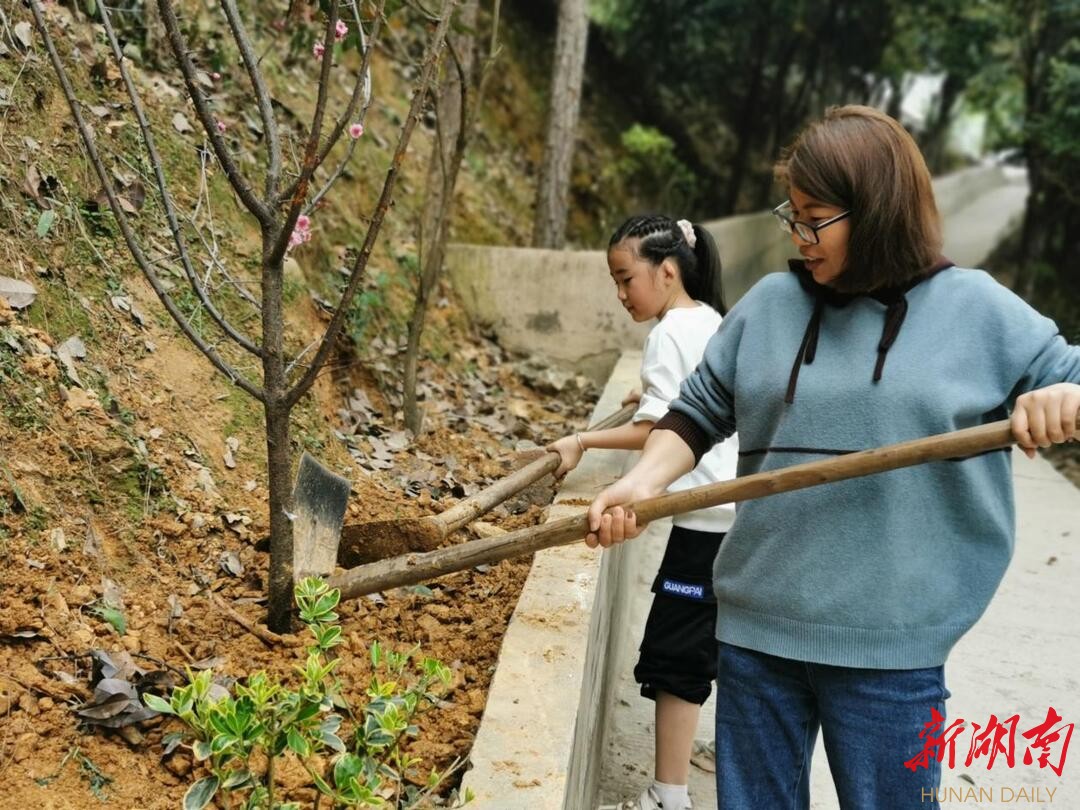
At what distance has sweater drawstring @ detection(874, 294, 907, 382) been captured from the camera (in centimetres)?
199

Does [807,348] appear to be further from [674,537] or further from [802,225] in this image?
[674,537]

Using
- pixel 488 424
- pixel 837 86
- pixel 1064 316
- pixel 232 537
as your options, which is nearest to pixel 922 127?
pixel 837 86

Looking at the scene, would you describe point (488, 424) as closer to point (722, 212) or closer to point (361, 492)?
point (361, 492)

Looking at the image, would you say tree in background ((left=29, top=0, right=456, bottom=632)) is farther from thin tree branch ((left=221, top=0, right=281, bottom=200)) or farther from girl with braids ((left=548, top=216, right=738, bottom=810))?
girl with braids ((left=548, top=216, right=738, bottom=810))

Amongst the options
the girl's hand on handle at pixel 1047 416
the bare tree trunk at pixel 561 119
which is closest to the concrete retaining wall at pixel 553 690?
the girl's hand on handle at pixel 1047 416

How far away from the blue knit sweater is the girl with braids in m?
1.05

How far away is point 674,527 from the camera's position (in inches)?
127

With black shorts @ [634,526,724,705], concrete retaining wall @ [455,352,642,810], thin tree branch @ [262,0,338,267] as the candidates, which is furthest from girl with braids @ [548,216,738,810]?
thin tree branch @ [262,0,338,267]

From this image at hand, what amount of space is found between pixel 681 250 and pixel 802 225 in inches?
60.3

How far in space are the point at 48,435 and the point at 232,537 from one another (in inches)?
23.9

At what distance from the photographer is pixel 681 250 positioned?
3549mm

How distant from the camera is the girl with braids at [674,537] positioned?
3.17 m

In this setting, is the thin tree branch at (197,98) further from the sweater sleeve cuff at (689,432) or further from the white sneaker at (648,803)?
the white sneaker at (648,803)

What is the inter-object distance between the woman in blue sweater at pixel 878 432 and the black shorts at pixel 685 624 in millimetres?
1000
